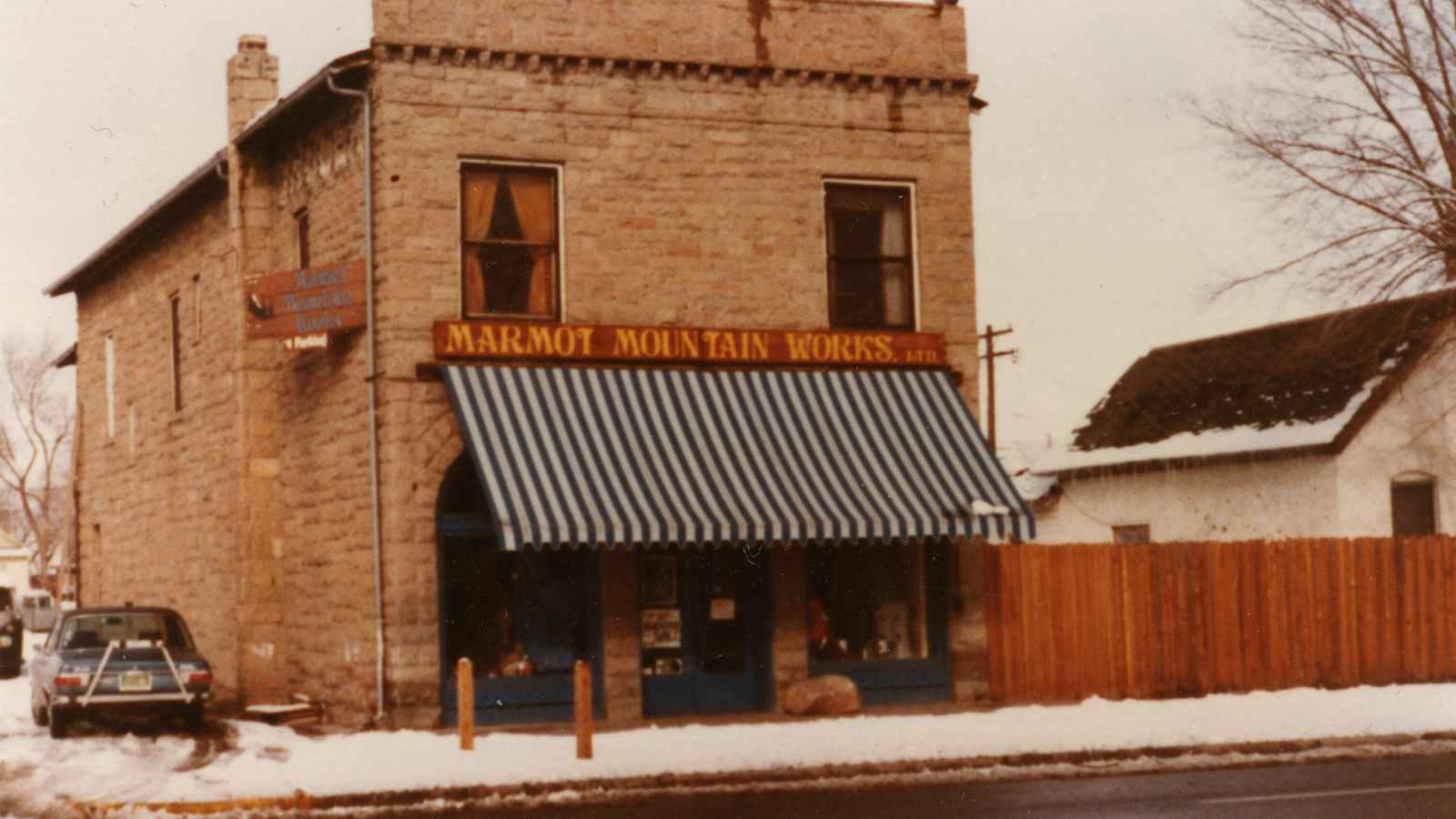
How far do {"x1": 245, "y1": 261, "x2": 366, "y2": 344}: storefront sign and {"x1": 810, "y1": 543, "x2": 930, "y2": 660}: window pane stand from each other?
19.6 ft

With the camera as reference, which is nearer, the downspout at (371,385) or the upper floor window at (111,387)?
the downspout at (371,385)

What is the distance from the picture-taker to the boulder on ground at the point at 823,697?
21.0 m

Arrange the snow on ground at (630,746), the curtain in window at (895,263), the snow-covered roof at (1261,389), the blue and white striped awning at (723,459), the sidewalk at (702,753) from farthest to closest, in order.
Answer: the snow-covered roof at (1261,389), the curtain in window at (895,263), the blue and white striped awning at (723,459), the snow on ground at (630,746), the sidewalk at (702,753)

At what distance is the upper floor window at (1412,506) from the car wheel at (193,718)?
1807 centimetres

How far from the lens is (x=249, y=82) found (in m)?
25.4

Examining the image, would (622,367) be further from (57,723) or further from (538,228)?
(57,723)

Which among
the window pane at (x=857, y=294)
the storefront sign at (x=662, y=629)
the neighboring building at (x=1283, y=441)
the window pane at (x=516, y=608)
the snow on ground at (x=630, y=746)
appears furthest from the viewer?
the neighboring building at (x=1283, y=441)

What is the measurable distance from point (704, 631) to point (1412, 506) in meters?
13.4

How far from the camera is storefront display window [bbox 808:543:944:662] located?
71.9 feet

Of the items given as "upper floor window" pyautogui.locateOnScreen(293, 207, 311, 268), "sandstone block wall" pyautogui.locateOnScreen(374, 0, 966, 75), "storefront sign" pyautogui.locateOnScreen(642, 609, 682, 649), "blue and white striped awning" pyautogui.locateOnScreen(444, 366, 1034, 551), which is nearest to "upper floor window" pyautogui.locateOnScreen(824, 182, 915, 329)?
"blue and white striped awning" pyautogui.locateOnScreen(444, 366, 1034, 551)

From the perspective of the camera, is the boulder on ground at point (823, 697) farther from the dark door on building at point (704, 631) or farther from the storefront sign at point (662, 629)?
the storefront sign at point (662, 629)

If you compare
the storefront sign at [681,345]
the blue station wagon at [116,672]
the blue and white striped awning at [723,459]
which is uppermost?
the storefront sign at [681,345]

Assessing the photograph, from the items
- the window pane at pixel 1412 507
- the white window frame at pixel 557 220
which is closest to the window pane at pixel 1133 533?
the window pane at pixel 1412 507

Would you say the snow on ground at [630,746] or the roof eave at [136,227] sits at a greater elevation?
the roof eave at [136,227]
